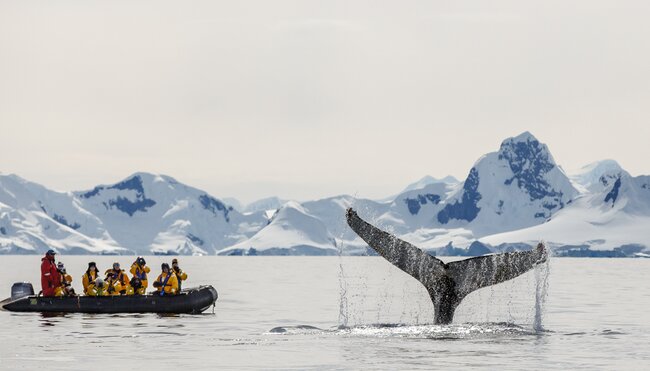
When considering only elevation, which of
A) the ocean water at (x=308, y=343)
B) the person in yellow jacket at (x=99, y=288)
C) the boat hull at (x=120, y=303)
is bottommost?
the ocean water at (x=308, y=343)

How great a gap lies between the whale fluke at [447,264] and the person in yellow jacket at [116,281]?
16.1 meters

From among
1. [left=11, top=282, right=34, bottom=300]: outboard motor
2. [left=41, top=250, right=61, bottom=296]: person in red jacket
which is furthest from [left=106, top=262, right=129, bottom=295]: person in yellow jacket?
[left=11, top=282, right=34, bottom=300]: outboard motor

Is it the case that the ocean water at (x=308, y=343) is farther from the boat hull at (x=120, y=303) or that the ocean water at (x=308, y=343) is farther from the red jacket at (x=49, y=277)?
the red jacket at (x=49, y=277)

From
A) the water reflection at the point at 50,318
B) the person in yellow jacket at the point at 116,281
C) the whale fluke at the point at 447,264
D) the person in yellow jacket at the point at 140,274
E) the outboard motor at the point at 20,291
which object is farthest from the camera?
the outboard motor at the point at 20,291

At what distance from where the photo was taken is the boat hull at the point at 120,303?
37.1m

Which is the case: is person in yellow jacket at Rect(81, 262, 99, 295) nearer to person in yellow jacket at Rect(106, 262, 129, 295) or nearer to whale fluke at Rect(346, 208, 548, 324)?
person in yellow jacket at Rect(106, 262, 129, 295)

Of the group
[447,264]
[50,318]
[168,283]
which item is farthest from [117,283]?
[447,264]

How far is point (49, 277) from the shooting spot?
38156 mm

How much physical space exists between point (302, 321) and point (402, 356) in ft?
52.4

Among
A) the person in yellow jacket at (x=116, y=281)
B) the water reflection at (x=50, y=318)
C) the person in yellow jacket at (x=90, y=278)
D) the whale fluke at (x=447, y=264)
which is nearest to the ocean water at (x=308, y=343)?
the water reflection at (x=50, y=318)

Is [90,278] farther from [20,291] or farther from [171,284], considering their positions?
[20,291]

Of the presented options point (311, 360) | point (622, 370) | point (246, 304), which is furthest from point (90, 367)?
point (246, 304)

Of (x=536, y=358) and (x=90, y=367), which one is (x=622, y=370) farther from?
(x=90, y=367)

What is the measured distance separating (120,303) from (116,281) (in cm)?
122
